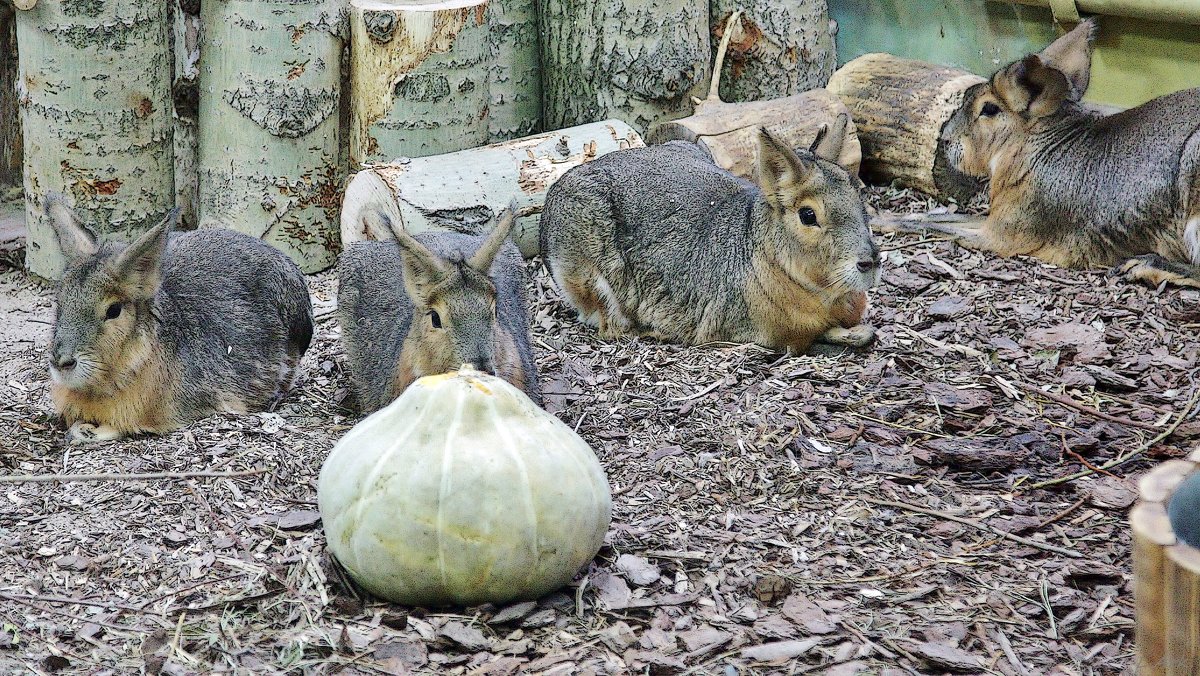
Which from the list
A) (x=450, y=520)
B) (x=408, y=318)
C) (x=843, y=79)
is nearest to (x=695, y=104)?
(x=843, y=79)

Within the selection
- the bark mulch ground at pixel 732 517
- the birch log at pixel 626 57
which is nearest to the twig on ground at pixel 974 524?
the bark mulch ground at pixel 732 517

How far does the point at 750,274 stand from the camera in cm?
686

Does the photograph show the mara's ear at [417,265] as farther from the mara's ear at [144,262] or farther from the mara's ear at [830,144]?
the mara's ear at [830,144]

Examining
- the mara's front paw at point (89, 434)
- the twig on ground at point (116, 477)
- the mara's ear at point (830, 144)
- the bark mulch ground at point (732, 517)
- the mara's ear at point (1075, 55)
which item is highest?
the mara's ear at point (1075, 55)

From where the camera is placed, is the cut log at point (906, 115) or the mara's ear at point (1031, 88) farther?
the cut log at point (906, 115)

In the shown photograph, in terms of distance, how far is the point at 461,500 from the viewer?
13.0ft

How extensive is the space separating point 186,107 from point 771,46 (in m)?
3.93

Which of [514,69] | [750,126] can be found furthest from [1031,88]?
[514,69]

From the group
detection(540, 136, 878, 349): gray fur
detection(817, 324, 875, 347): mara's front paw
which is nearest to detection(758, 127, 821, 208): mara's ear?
detection(540, 136, 878, 349): gray fur

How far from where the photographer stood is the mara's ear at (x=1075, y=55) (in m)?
7.93

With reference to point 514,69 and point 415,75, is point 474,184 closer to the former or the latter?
point 415,75

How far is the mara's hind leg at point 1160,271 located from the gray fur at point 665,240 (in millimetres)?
2069

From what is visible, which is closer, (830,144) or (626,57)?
(830,144)

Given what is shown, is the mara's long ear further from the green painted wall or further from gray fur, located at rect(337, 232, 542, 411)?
the green painted wall
